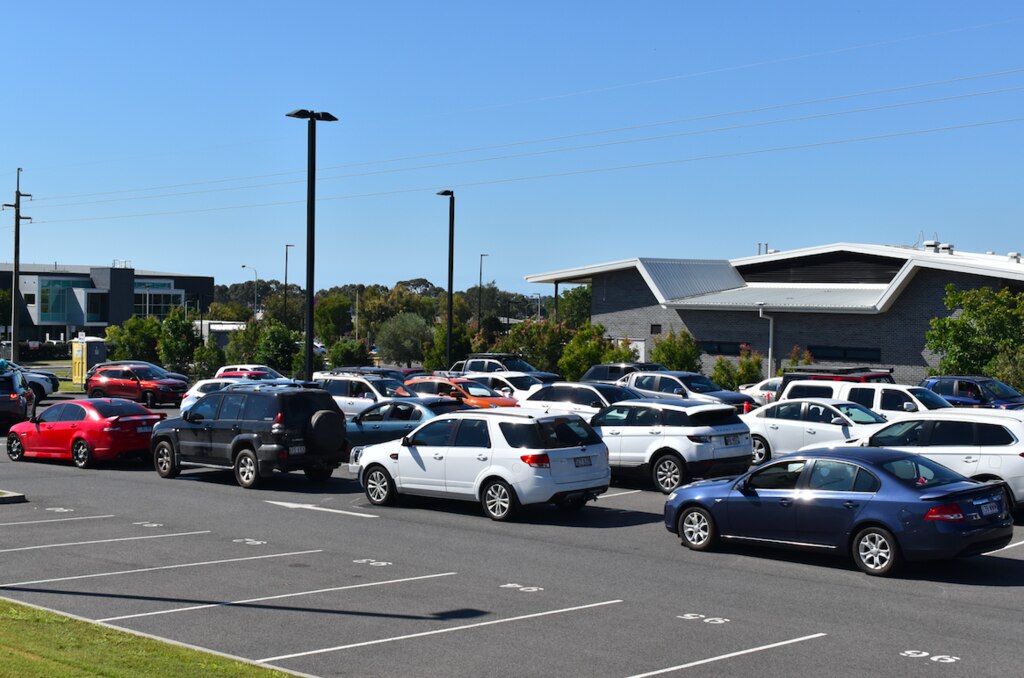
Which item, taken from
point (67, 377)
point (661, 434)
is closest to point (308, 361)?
point (661, 434)

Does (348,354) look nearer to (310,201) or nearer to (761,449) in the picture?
(310,201)

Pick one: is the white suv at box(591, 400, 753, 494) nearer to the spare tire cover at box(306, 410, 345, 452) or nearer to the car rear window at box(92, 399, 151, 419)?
the spare tire cover at box(306, 410, 345, 452)

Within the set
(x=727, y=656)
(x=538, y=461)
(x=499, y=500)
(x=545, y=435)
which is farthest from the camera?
(x=499, y=500)

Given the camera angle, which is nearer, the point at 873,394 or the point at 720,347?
the point at 873,394

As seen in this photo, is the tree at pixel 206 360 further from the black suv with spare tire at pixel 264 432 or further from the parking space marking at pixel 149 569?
the parking space marking at pixel 149 569

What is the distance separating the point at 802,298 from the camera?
170 ft

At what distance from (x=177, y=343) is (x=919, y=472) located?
4942cm

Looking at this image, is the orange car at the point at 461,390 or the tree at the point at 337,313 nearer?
the orange car at the point at 461,390

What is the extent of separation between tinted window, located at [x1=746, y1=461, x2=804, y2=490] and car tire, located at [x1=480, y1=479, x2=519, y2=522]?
13.2ft

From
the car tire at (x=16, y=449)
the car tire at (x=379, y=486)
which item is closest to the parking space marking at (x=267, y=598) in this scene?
the car tire at (x=379, y=486)

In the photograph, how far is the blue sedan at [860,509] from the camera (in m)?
13.0

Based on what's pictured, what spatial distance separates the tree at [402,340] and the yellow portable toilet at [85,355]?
18.4 meters

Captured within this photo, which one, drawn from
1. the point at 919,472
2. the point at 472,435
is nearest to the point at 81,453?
the point at 472,435

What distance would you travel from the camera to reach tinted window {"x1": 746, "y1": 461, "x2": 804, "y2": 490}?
14312 millimetres
